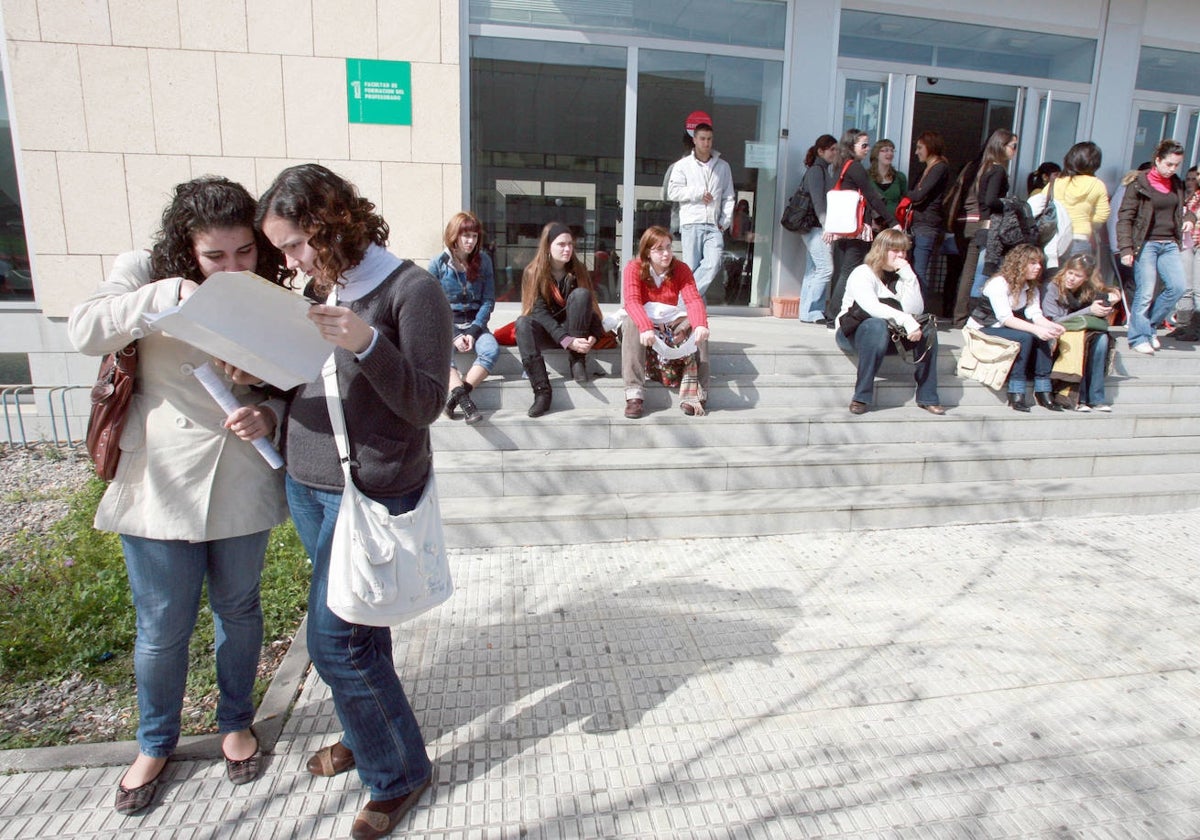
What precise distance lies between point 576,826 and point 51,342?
6817 millimetres

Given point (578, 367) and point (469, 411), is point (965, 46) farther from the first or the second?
point (469, 411)

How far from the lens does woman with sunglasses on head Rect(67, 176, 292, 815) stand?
210 centimetres

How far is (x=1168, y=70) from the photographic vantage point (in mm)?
9141

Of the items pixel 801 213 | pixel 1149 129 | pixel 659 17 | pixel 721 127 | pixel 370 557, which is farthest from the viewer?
pixel 1149 129

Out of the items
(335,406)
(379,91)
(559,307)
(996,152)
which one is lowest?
(559,307)

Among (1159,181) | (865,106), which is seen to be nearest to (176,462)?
(865,106)

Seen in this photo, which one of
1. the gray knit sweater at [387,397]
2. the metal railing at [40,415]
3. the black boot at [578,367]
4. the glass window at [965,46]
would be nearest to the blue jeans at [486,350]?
the black boot at [578,367]

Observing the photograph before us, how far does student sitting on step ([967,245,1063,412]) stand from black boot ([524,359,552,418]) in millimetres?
3657

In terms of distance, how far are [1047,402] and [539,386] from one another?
410 centimetres

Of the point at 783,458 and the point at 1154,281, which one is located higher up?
the point at 1154,281

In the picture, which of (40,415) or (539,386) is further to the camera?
(40,415)

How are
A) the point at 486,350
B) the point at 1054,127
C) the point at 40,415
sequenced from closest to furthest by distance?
the point at 486,350
the point at 40,415
the point at 1054,127

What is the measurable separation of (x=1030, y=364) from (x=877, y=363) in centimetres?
139

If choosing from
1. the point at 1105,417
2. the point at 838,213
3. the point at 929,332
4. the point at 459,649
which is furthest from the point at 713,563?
the point at 838,213
